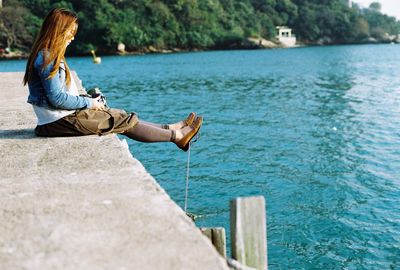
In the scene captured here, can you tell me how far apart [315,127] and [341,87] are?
16.4 metres

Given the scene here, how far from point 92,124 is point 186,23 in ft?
374

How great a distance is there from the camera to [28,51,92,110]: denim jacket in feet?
23.1

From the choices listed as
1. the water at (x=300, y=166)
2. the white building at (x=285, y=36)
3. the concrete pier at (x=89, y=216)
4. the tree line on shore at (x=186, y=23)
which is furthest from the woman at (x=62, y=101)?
the white building at (x=285, y=36)

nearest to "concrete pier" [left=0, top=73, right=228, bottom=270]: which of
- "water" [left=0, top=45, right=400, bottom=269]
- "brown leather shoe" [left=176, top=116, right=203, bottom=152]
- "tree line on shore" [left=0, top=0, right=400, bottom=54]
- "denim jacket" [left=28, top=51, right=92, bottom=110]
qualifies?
"denim jacket" [left=28, top=51, right=92, bottom=110]

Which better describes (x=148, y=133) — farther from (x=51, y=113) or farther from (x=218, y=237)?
(x=218, y=237)

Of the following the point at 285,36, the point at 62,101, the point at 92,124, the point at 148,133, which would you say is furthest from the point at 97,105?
the point at 285,36

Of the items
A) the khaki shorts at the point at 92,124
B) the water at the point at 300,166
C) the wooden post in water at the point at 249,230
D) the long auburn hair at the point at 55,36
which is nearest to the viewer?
the wooden post in water at the point at 249,230

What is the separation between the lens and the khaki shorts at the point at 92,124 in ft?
25.0

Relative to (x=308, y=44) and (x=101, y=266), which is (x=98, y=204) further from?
(x=308, y=44)

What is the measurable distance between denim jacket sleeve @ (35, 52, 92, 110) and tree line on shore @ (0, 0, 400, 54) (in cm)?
9266

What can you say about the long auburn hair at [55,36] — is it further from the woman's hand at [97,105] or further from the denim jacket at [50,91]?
the woman's hand at [97,105]

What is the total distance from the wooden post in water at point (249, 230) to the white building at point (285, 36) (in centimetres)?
13040

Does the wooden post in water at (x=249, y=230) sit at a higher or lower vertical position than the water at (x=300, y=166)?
higher

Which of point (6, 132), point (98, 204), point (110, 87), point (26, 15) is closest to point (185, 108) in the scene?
point (110, 87)
